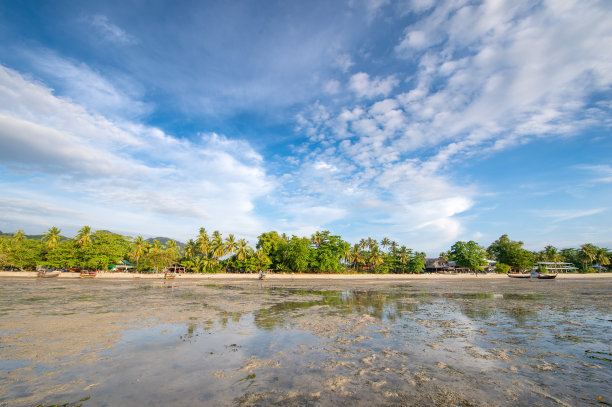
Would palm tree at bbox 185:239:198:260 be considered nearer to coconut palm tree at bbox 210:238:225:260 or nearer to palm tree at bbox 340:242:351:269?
coconut palm tree at bbox 210:238:225:260

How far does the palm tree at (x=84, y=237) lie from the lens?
2478 inches

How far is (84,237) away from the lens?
63281 millimetres

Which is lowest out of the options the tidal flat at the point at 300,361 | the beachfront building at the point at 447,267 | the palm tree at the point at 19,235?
the beachfront building at the point at 447,267

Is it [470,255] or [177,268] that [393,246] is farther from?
[177,268]

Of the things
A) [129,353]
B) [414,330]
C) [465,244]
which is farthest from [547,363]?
[465,244]

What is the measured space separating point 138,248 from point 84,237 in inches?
522

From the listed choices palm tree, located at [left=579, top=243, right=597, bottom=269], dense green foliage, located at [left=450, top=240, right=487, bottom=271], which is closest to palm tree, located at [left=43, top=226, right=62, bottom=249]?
dense green foliage, located at [left=450, top=240, right=487, bottom=271]

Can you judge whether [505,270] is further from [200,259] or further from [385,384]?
[385,384]

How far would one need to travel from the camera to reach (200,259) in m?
73.4

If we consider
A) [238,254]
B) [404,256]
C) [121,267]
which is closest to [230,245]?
[238,254]

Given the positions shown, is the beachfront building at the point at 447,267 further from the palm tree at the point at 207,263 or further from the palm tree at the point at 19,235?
the palm tree at the point at 19,235

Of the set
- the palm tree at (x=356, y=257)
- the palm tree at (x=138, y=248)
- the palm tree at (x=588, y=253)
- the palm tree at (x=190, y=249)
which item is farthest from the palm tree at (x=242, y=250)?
the palm tree at (x=588, y=253)

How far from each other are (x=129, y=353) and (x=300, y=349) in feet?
18.3

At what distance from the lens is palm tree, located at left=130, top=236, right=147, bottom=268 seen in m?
73.3
